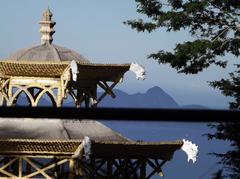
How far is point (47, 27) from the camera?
19.0 m

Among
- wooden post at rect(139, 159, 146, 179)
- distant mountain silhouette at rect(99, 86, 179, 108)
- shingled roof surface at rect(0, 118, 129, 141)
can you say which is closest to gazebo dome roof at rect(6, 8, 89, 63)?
shingled roof surface at rect(0, 118, 129, 141)

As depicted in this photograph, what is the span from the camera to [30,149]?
16.8m

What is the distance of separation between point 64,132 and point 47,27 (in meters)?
2.37

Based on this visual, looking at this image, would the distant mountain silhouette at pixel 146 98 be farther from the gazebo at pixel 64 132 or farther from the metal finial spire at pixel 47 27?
the gazebo at pixel 64 132

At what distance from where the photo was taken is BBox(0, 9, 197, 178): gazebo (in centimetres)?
1672

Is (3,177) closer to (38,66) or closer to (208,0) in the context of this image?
(38,66)

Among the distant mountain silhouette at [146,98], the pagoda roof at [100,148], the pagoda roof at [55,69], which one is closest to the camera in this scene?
the pagoda roof at [100,148]

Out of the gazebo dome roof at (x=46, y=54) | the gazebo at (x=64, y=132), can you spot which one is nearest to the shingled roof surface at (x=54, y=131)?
the gazebo at (x=64, y=132)

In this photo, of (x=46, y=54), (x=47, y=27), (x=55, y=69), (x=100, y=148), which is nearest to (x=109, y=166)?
(x=100, y=148)

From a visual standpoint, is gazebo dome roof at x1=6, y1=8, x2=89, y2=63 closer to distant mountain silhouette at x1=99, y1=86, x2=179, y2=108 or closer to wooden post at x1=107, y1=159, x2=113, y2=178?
wooden post at x1=107, y1=159, x2=113, y2=178

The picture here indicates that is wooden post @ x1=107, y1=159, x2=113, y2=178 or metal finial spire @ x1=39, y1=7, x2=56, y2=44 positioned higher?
metal finial spire @ x1=39, y1=7, x2=56, y2=44

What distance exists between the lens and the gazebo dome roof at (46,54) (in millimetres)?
18781

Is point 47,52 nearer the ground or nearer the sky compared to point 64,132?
nearer the sky

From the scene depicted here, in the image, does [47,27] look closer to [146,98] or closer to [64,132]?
[64,132]
